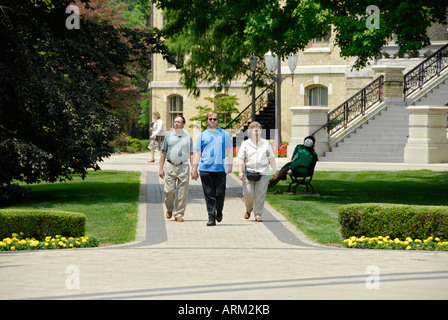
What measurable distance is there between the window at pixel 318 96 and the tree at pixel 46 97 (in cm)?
2504

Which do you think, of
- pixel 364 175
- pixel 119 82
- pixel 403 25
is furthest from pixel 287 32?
pixel 119 82

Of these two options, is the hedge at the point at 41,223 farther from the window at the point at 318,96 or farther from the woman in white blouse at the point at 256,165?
the window at the point at 318,96

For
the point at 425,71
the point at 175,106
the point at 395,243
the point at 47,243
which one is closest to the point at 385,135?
the point at 425,71

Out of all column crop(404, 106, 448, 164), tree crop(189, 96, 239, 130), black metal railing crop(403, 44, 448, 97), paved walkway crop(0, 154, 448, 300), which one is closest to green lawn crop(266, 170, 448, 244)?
paved walkway crop(0, 154, 448, 300)

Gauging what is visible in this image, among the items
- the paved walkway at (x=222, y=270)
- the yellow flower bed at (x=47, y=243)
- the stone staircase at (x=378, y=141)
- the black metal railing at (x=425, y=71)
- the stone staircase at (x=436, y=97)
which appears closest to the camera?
the paved walkway at (x=222, y=270)

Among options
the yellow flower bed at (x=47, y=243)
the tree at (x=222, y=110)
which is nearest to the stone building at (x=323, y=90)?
the tree at (x=222, y=110)

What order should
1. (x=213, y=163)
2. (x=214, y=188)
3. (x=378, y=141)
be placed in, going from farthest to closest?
(x=378, y=141)
(x=214, y=188)
(x=213, y=163)

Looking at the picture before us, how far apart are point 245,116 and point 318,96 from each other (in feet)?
12.9

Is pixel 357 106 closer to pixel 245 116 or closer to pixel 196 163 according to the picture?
pixel 245 116

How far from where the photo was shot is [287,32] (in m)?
17.7

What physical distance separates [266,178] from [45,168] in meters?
4.90

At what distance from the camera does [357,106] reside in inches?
1379

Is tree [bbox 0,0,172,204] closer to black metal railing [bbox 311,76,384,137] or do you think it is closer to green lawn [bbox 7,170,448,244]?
green lawn [bbox 7,170,448,244]

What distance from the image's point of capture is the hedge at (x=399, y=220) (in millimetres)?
11859
